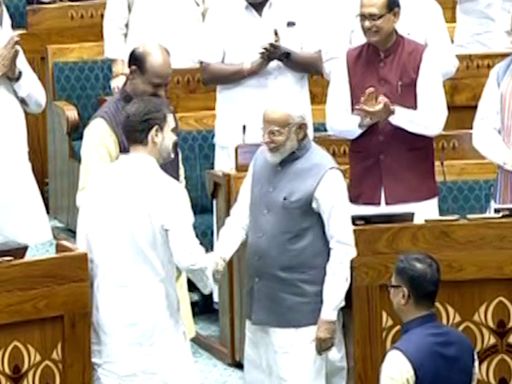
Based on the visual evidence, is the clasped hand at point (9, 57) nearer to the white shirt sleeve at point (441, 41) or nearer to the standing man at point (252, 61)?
the standing man at point (252, 61)

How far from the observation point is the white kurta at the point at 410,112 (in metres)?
5.61

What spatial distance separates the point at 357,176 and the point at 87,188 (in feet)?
3.61

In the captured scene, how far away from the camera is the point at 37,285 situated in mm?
4934

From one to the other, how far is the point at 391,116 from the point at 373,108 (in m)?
0.13

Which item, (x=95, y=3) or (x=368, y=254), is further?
(x=95, y=3)

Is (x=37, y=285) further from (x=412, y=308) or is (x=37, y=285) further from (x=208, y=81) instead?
(x=208, y=81)

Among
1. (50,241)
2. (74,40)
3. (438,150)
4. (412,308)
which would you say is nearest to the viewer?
(412,308)

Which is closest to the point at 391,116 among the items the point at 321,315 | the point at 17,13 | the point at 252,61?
the point at 321,315

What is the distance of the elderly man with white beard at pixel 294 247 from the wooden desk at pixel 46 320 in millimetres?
547

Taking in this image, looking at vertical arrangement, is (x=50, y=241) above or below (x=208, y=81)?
below

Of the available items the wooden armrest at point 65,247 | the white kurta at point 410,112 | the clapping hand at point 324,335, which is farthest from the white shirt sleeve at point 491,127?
the wooden armrest at point 65,247

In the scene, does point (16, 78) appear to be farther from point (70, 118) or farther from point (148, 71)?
point (70, 118)

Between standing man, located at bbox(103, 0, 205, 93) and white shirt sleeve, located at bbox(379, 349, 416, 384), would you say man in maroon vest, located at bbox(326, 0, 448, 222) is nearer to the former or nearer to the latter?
white shirt sleeve, located at bbox(379, 349, 416, 384)

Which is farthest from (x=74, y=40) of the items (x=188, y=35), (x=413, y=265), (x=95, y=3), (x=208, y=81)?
(x=413, y=265)
